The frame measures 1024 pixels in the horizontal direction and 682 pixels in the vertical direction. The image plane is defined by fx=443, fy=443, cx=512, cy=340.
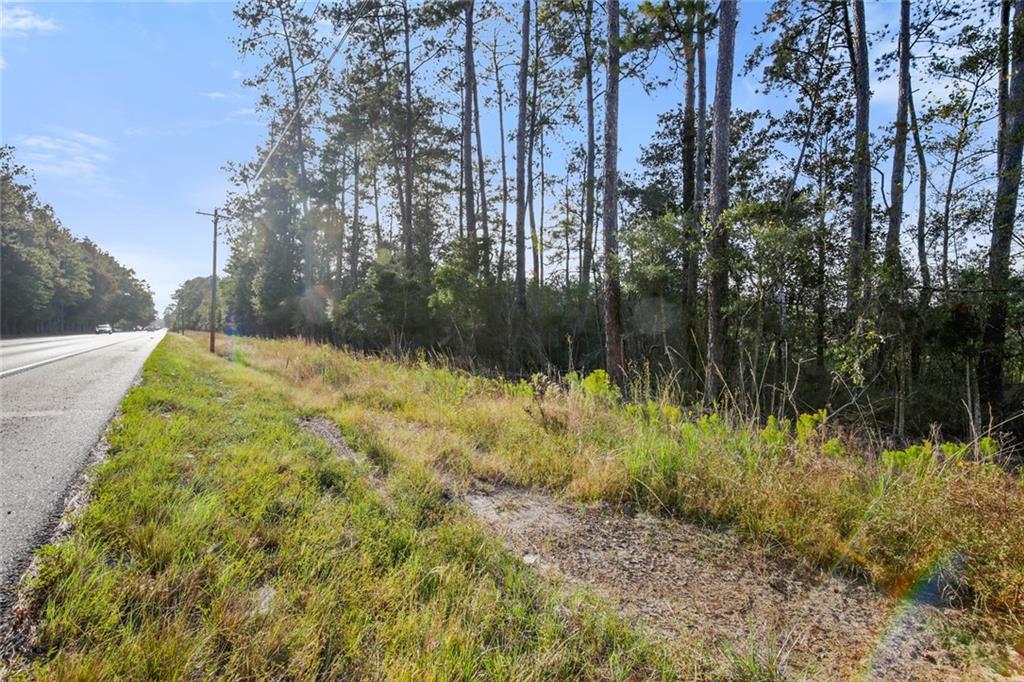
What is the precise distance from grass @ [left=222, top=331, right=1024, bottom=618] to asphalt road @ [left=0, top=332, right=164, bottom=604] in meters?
2.14

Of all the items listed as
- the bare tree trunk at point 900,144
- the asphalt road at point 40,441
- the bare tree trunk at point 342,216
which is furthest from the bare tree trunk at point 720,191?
the bare tree trunk at point 342,216

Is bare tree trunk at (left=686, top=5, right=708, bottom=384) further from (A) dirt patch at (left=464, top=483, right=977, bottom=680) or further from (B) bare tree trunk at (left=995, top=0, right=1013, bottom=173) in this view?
(A) dirt patch at (left=464, top=483, right=977, bottom=680)

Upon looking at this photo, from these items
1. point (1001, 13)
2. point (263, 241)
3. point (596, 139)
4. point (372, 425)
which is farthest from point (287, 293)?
point (1001, 13)

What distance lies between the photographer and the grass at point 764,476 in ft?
7.54

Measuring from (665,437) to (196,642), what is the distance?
3276 millimetres

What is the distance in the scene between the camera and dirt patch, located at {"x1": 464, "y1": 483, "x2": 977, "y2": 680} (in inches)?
69.5

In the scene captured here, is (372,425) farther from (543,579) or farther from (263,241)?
(263,241)

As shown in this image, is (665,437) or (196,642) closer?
(196,642)

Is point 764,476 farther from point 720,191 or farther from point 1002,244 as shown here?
point 1002,244

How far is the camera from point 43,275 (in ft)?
119

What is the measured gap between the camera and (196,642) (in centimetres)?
156

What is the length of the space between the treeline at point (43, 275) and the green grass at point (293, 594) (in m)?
45.3

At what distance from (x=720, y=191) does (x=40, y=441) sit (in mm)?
8912

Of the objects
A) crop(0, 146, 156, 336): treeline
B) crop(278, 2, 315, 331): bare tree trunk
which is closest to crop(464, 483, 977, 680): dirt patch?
crop(278, 2, 315, 331): bare tree trunk
